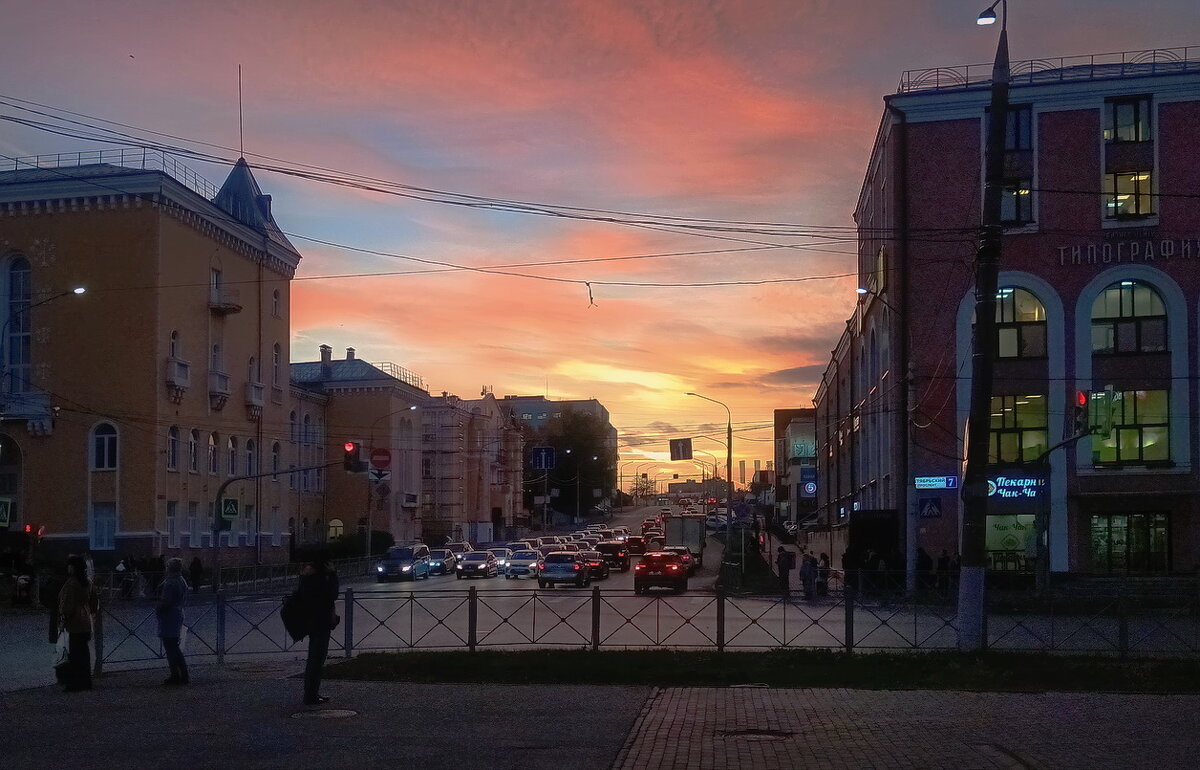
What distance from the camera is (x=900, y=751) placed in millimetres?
10648

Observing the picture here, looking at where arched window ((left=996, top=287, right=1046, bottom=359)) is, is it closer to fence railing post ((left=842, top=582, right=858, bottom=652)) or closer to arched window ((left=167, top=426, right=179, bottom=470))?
fence railing post ((left=842, top=582, right=858, bottom=652))

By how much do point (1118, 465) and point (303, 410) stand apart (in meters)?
48.2

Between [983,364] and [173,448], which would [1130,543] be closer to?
[983,364]

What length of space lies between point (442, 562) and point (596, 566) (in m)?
13.0

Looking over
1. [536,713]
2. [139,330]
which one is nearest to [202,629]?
[536,713]

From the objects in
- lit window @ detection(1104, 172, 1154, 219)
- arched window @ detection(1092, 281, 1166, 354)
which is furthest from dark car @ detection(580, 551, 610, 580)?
lit window @ detection(1104, 172, 1154, 219)

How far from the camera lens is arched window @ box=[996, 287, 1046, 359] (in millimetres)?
40969

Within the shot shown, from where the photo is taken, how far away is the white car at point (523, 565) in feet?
189

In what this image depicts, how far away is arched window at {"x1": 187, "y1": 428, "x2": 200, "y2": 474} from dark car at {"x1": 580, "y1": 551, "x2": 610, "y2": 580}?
1740 cm

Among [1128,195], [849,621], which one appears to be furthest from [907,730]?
[1128,195]

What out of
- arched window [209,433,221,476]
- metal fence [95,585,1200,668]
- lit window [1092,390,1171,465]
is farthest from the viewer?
arched window [209,433,221,476]

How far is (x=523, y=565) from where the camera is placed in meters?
57.9

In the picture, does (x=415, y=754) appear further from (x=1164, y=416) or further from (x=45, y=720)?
(x=1164, y=416)

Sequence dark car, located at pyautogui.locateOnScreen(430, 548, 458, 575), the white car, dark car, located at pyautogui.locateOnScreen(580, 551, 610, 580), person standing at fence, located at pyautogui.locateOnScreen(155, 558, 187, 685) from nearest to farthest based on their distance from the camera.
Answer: person standing at fence, located at pyautogui.locateOnScreen(155, 558, 187, 685)
dark car, located at pyautogui.locateOnScreen(580, 551, 610, 580)
the white car
dark car, located at pyautogui.locateOnScreen(430, 548, 458, 575)
